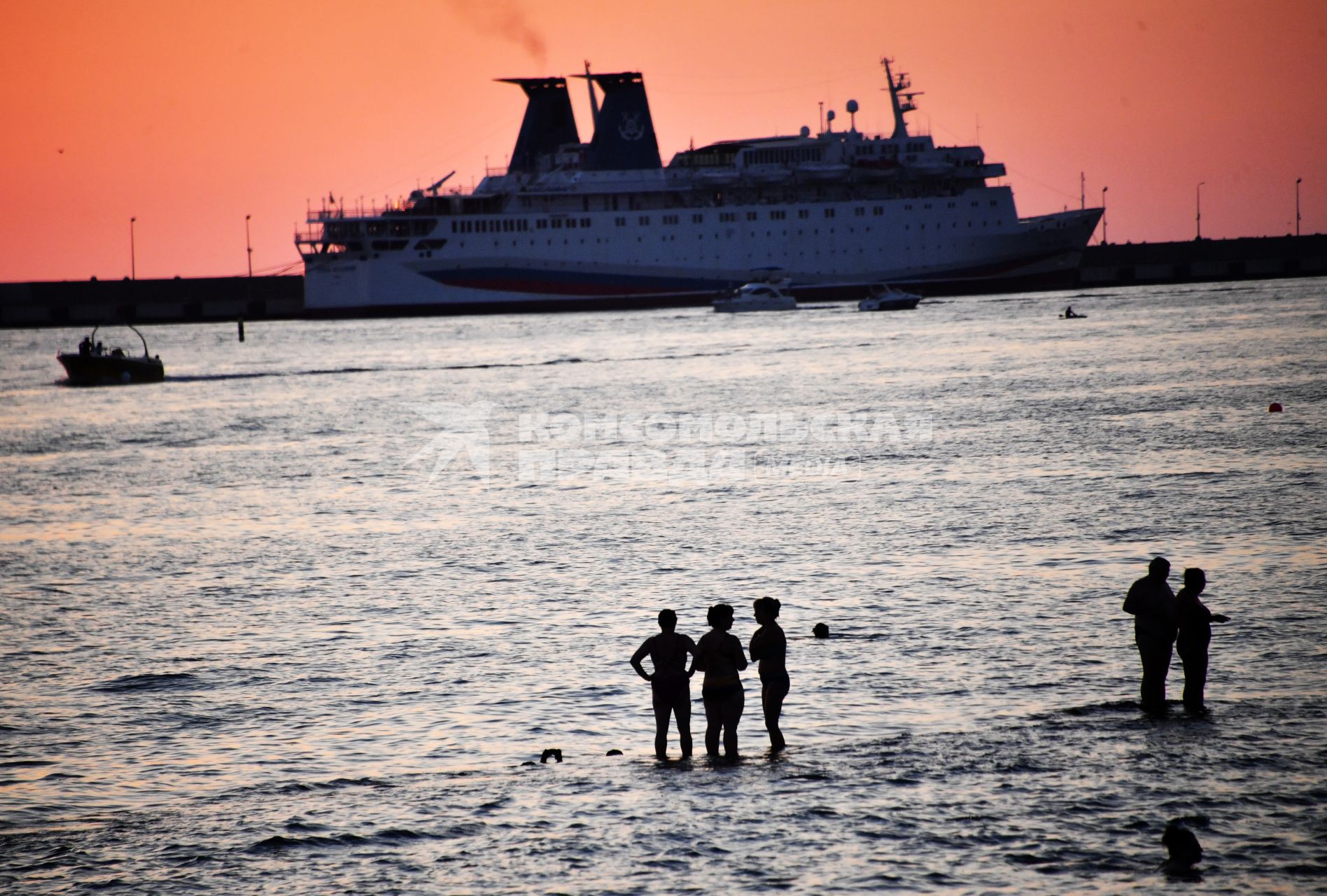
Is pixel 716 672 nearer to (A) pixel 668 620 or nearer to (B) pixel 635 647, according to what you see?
(A) pixel 668 620

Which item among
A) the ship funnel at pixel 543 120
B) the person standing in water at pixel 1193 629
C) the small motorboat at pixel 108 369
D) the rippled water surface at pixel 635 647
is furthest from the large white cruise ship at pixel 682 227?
the person standing in water at pixel 1193 629

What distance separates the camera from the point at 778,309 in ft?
433

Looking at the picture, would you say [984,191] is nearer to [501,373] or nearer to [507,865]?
[501,373]

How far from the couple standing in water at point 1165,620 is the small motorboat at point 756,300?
117 meters

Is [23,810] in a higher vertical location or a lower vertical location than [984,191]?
lower

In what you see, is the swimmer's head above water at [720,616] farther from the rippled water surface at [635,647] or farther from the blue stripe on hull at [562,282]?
the blue stripe on hull at [562,282]

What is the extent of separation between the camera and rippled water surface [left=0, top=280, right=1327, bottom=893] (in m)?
11.6

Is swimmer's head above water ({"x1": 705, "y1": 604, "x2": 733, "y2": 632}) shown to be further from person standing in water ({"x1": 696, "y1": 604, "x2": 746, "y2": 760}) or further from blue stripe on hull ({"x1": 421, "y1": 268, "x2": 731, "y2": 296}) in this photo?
blue stripe on hull ({"x1": 421, "y1": 268, "x2": 731, "y2": 296})

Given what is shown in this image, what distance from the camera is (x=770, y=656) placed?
12.8m

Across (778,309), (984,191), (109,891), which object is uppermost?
(984,191)

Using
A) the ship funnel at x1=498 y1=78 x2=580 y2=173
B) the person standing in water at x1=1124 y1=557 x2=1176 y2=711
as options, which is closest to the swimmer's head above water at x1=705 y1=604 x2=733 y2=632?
the person standing in water at x1=1124 y1=557 x2=1176 y2=711

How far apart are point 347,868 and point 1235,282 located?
580ft

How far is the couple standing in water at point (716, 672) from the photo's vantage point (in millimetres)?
12516

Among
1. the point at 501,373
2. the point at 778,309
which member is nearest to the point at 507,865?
the point at 501,373
